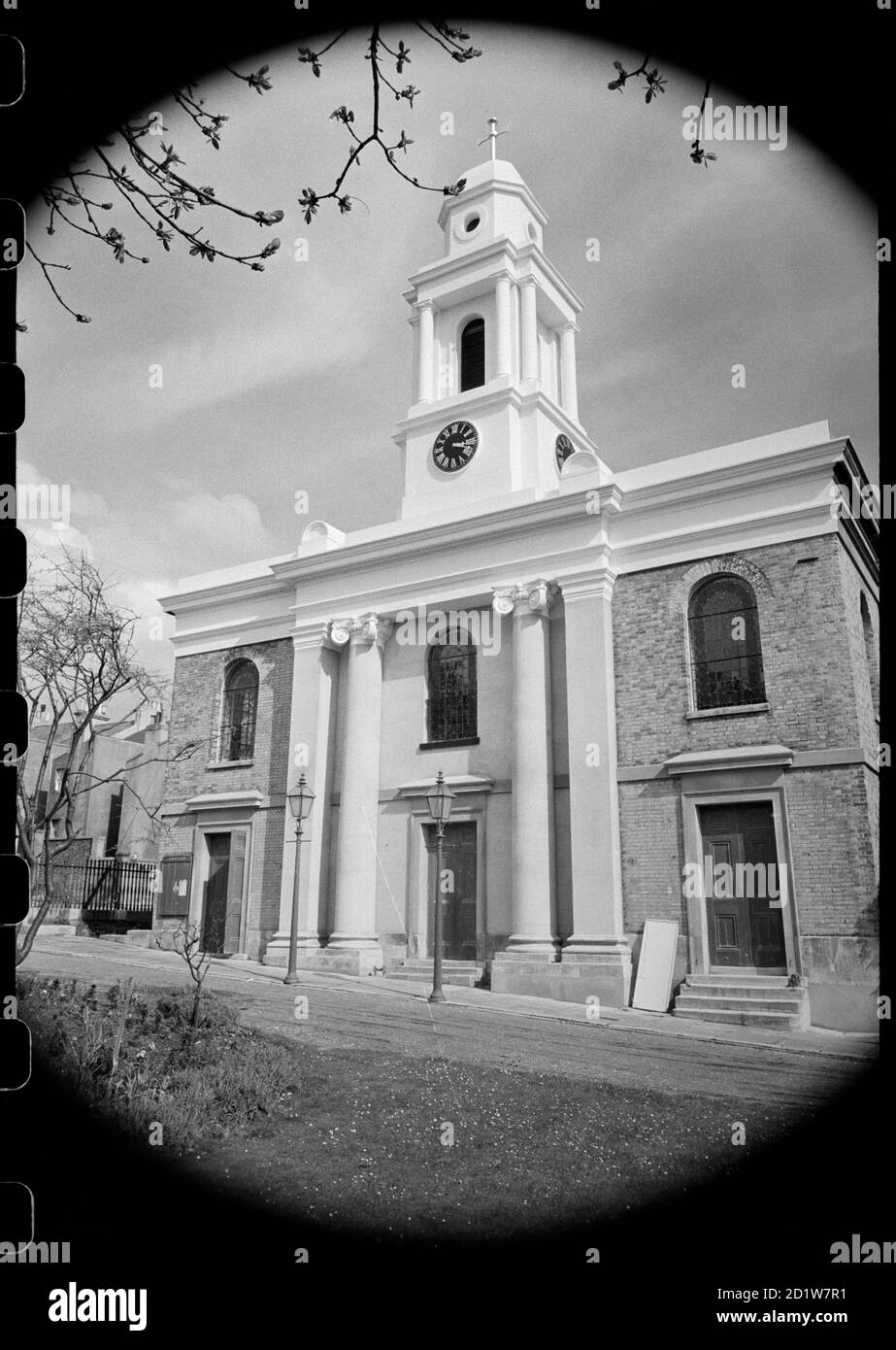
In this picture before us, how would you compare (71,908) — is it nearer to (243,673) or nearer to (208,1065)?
(243,673)

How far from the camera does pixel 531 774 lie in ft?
50.0

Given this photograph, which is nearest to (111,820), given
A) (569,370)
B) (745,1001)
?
(569,370)

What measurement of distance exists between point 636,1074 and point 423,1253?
17.9 feet

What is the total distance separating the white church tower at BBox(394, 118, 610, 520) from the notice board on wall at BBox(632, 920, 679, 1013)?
8.69 metres

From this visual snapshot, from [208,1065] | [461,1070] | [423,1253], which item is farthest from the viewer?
[461,1070]

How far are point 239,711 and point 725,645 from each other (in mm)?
10601

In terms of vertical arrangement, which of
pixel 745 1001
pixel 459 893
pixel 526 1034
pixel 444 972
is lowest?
pixel 444 972

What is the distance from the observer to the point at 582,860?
1438cm

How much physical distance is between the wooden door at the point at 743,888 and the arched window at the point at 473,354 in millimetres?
10976

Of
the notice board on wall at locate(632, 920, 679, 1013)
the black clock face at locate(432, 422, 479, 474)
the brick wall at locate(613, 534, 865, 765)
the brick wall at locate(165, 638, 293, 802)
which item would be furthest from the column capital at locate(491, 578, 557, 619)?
the notice board on wall at locate(632, 920, 679, 1013)

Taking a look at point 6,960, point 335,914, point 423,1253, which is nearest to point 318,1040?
point 423,1253

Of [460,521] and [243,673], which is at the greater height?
[460,521]

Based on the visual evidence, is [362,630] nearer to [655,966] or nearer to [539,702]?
[539,702]

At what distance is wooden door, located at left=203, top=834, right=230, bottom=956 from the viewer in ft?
60.3
